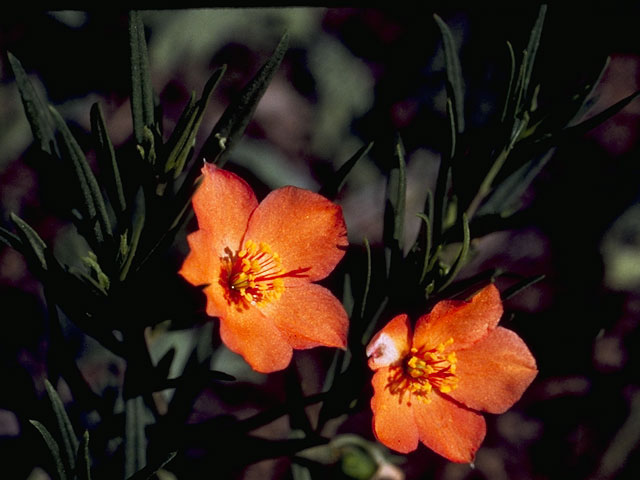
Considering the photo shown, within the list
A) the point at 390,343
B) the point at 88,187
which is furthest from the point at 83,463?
the point at 390,343

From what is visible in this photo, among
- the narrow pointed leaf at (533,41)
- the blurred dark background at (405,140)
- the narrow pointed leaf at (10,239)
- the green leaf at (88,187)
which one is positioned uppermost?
the narrow pointed leaf at (533,41)

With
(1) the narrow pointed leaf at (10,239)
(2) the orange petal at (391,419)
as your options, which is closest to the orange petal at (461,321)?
(2) the orange petal at (391,419)

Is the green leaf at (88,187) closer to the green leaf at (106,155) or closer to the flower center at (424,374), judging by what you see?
the green leaf at (106,155)

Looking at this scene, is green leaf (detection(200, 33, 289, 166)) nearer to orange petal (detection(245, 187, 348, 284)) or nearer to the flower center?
orange petal (detection(245, 187, 348, 284))

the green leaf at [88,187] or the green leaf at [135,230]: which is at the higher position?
the green leaf at [88,187]

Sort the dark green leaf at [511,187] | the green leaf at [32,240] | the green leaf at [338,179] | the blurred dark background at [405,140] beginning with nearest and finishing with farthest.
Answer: the green leaf at [32,240]
the green leaf at [338,179]
the dark green leaf at [511,187]
the blurred dark background at [405,140]

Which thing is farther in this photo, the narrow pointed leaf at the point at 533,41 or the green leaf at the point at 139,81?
the narrow pointed leaf at the point at 533,41
